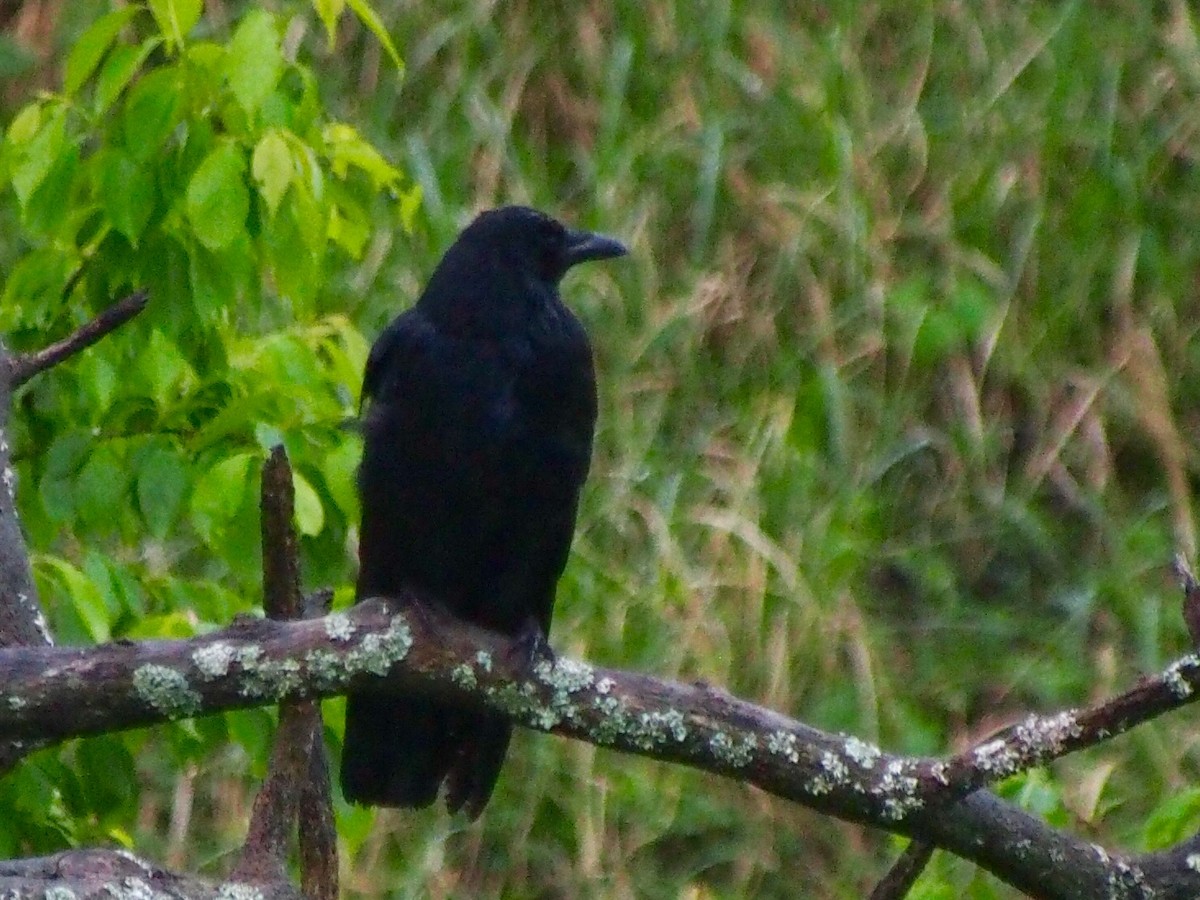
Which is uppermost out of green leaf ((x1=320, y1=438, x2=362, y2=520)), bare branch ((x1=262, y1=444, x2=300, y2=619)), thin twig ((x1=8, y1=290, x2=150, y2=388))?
thin twig ((x1=8, y1=290, x2=150, y2=388))

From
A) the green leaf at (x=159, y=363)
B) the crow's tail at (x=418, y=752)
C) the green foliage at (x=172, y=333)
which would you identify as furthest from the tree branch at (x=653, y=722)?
the green leaf at (x=159, y=363)

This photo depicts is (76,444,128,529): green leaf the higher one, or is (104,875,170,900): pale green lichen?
(76,444,128,529): green leaf

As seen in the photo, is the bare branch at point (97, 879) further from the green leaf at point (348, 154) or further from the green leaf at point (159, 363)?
the green leaf at point (348, 154)

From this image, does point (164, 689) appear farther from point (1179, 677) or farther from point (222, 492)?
point (1179, 677)

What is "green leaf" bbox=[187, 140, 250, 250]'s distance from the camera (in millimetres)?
2902

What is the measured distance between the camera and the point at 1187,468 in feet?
19.5

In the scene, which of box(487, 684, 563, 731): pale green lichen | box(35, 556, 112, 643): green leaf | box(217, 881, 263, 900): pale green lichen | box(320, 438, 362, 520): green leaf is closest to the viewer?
box(217, 881, 263, 900): pale green lichen

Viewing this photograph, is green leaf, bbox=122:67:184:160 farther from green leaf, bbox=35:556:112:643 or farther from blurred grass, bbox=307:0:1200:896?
blurred grass, bbox=307:0:1200:896

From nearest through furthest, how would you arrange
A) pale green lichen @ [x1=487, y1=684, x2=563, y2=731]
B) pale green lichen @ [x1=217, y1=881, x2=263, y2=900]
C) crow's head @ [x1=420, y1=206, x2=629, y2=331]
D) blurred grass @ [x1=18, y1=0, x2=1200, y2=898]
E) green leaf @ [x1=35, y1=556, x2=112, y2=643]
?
1. pale green lichen @ [x1=217, y1=881, x2=263, y2=900]
2. pale green lichen @ [x1=487, y1=684, x2=563, y2=731]
3. green leaf @ [x1=35, y1=556, x2=112, y2=643]
4. crow's head @ [x1=420, y1=206, x2=629, y2=331]
5. blurred grass @ [x1=18, y1=0, x2=1200, y2=898]

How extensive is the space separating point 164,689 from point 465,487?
2.94 ft

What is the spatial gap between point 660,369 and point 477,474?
266 cm

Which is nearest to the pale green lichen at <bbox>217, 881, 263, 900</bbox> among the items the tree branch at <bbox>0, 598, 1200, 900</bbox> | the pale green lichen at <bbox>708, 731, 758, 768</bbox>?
the tree branch at <bbox>0, 598, 1200, 900</bbox>

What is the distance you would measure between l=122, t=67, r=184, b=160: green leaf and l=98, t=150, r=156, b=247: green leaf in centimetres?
2

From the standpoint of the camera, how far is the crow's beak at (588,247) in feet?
12.6
